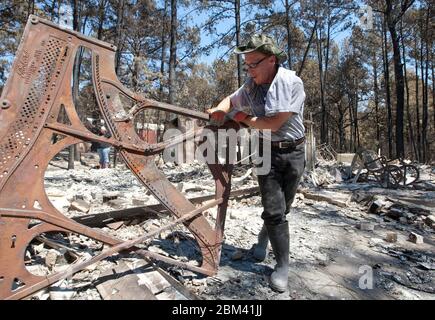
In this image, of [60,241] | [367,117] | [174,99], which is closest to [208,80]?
[367,117]

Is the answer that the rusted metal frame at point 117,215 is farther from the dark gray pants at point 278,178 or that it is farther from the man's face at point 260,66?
the man's face at point 260,66

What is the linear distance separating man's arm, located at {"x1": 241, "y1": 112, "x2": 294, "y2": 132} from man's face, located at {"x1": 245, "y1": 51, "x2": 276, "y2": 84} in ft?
1.16

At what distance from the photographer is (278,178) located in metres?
2.76

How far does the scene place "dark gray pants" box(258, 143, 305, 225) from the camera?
8.95ft

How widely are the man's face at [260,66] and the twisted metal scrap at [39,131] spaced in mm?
990

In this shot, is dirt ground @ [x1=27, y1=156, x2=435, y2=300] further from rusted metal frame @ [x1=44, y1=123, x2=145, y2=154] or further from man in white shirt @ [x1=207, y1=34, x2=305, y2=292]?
rusted metal frame @ [x1=44, y1=123, x2=145, y2=154]

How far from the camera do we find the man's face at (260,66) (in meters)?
2.61

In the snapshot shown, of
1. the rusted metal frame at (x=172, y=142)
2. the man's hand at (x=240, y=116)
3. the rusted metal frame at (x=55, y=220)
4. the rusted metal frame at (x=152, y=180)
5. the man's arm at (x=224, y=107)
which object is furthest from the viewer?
the man's arm at (x=224, y=107)

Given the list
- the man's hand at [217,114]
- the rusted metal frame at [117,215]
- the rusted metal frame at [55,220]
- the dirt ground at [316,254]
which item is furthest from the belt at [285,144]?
the rusted metal frame at [117,215]

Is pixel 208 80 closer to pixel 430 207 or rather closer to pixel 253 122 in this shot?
pixel 430 207

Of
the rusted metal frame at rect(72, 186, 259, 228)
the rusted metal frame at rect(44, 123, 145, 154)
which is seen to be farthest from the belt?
the rusted metal frame at rect(72, 186, 259, 228)

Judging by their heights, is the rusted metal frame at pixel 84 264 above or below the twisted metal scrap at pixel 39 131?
below

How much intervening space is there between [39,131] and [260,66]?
1.70 meters

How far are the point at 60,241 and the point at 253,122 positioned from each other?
2.28 metres
